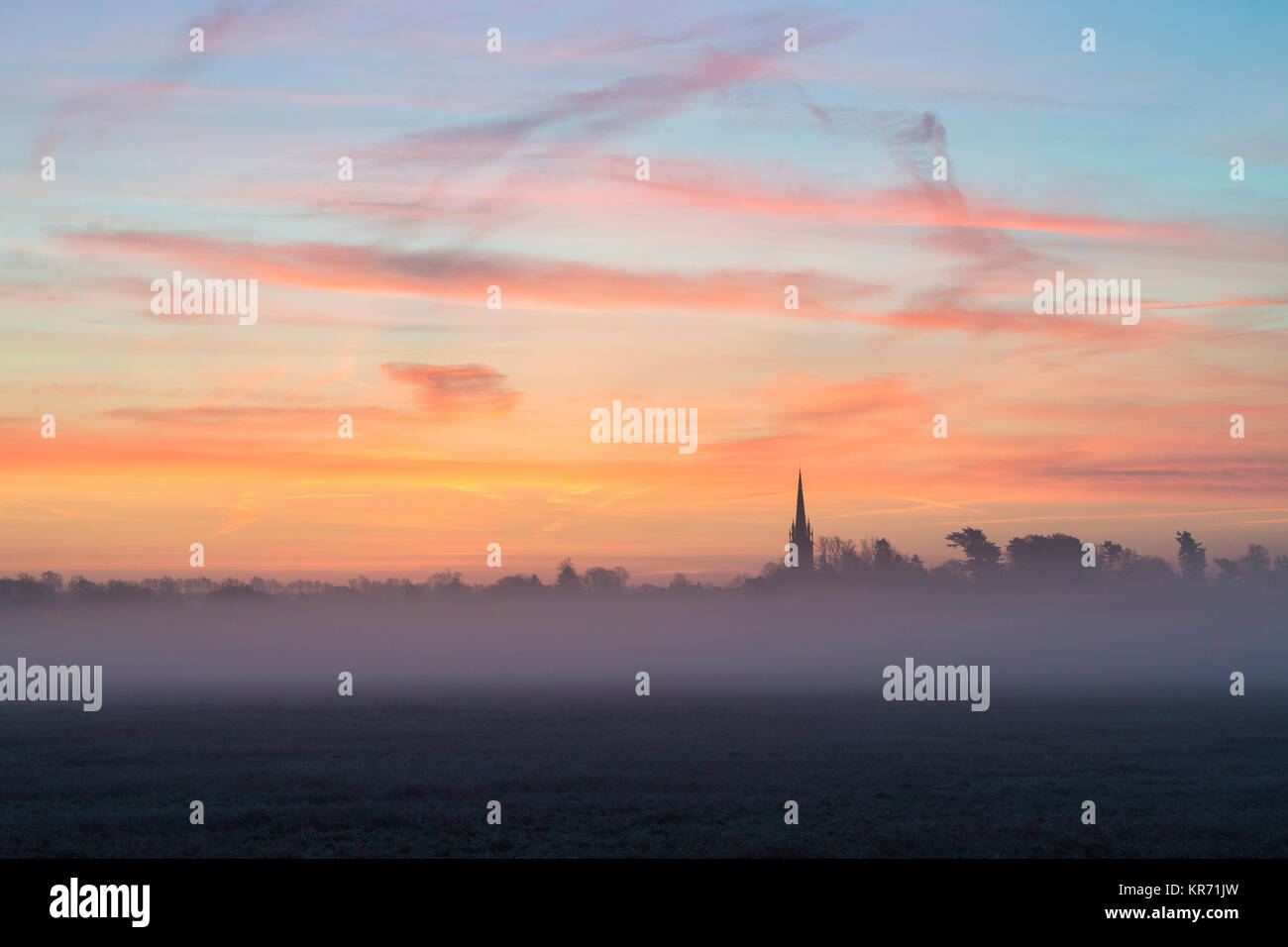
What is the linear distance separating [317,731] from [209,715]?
1918 centimetres

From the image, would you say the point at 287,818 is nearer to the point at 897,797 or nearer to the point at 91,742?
the point at 897,797

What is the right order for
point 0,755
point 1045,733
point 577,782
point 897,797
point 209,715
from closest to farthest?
point 897,797
point 577,782
point 0,755
point 1045,733
point 209,715

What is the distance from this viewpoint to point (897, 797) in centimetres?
3478

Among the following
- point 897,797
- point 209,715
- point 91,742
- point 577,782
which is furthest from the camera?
point 209,715

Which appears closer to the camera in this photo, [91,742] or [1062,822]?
[1062,822]

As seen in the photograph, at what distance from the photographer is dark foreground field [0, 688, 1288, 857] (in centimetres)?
2752

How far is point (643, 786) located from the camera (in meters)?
37.2

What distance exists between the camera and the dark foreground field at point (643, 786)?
90.3 feet
